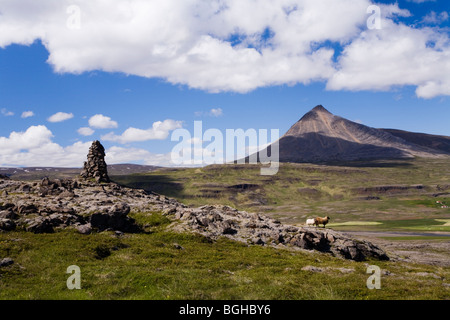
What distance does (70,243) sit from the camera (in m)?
35.2

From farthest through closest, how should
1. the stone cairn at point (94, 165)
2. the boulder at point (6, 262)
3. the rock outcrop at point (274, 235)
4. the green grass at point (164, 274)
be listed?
1. the stone cairn at point (94, 165)
2. the rock outcrop at point (274, 235)
3. the boulder at point (6, 262)
4. the green grass at point (164, 274)

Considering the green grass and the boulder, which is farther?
the boulder

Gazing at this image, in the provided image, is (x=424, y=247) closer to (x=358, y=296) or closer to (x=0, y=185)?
(x=358, y=296)

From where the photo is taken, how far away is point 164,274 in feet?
82.8

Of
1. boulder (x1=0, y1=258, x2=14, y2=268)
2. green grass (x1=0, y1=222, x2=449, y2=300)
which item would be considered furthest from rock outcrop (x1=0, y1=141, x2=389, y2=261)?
boulder (x1=0, y1=258, x2=14, y2=268)

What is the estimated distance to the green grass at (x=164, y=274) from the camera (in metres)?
21.1

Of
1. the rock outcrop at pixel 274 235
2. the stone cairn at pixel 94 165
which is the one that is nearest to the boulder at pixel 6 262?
the rock outcrop at pixel 274 235

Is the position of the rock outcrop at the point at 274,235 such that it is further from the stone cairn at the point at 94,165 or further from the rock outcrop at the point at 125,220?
the stone cairn at the point at 94,165

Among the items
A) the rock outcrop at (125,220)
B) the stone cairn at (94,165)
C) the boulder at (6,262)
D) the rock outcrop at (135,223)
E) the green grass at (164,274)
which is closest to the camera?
the green grass at (164,274)

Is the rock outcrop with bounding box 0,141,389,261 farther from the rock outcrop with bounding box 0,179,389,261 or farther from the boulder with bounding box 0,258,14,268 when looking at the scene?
the boulder with bounding box 0,258,14,268

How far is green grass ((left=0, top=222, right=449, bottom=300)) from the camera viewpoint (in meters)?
21.1
